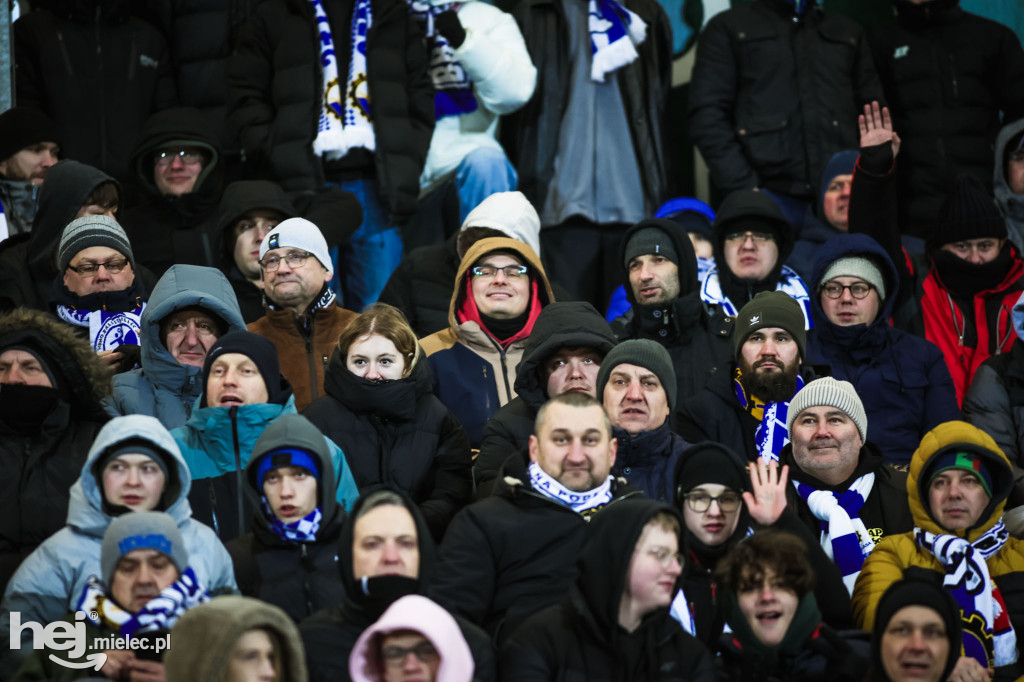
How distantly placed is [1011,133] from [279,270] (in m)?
4.27

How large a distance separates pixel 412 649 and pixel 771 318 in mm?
2844

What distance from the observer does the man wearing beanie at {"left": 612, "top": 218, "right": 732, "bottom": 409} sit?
22.8ft

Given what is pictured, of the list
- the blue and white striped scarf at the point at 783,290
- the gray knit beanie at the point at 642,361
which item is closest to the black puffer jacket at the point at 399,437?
the gray knit beanie at the point at 642,361

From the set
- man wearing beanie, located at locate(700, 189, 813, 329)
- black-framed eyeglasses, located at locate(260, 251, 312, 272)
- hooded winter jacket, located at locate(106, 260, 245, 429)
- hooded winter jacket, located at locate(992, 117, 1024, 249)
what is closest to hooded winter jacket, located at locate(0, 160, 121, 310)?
hooded winter jacket, located at locate(106, 260, 245, 429)

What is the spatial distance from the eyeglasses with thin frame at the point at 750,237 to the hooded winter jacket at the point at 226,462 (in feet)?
9.41

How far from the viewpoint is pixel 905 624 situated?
15.9 feet

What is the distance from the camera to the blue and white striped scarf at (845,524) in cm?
566

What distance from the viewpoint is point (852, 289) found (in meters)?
7.11

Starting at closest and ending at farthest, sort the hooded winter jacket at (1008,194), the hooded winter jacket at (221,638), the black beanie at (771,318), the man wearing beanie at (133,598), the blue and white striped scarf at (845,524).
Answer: the hooded winter jacket at (221,638), the man wearing beanie at (133,598), the blue and white striped scarf at (845,524), the black beanie at (771,318), the hooded winter jacket at (1008,194)

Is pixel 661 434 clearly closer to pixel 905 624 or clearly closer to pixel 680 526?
pixel 680 526

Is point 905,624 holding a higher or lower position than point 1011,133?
lower

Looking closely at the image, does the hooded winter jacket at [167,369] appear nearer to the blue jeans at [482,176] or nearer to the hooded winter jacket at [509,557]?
the hooded winter jacket at [509,557]

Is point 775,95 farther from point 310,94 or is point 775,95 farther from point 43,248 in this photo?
point 43,248

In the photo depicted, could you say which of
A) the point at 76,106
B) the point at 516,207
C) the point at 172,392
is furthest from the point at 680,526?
the point at 76,106
